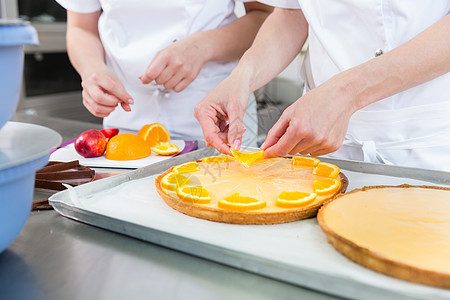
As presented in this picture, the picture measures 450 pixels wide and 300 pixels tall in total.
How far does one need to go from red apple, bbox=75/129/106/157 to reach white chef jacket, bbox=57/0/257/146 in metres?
0.38

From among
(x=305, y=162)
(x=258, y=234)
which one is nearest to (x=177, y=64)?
(x=305, y=162)

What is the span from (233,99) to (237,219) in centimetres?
44

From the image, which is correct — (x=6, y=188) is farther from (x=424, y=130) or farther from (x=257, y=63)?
(x=424, y=130)

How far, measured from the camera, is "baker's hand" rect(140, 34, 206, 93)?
142cm

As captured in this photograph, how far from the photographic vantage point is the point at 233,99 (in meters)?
1.17

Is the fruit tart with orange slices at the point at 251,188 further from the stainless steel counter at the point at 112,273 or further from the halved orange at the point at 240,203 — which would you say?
the stainless steel counter at the point at 112,273

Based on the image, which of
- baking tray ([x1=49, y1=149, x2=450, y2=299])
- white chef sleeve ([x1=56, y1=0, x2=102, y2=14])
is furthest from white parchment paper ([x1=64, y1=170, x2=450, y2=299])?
white chef sleeve ([x1=56, y1=0, x2=102, y2=14])

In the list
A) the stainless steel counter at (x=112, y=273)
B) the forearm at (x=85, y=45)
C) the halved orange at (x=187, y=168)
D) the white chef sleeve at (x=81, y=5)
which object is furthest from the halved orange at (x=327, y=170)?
the white chef sleeve at (x=81, y=5)

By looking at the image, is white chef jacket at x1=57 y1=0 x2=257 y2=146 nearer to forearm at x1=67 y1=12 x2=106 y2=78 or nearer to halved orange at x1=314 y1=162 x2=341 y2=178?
forearm at x1=67 y1=12 x2=106 y2=78

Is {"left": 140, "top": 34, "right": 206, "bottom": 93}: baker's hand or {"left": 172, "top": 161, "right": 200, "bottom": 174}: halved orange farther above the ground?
{"left": 140, "top": 34, "right": 206, "bottom": 93}: baker's hand

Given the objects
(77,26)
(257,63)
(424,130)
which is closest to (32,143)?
(257,63)

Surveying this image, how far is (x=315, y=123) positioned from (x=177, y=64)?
66 centimetres

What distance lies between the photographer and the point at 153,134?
1.42m

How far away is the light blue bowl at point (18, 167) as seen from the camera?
58cm
